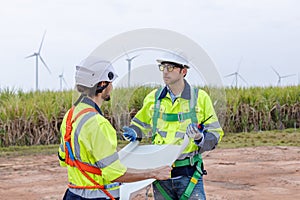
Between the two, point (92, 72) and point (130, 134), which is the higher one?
point (92, 72)

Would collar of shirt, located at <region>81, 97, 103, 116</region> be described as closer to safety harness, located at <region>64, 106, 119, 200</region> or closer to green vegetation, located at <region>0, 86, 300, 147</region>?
safety harness, located at <region>64, 106, 119, 200</region>

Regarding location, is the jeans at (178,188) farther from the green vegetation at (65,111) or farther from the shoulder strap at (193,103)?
the green vegetation at (65,111)

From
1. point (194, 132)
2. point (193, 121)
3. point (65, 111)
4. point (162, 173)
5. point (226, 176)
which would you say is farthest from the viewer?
point (65, 111)

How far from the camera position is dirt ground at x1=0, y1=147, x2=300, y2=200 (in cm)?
809

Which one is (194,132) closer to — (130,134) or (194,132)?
(194,132)

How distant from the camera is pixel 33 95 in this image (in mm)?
16328

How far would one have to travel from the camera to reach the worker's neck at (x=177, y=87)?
3.99 m

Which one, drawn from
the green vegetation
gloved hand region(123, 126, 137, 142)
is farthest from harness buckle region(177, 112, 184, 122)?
the green vegetation

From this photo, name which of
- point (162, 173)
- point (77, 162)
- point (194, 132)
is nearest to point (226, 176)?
point (194, 132)

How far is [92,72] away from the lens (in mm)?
3141

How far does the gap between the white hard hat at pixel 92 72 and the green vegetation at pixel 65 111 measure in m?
7.03

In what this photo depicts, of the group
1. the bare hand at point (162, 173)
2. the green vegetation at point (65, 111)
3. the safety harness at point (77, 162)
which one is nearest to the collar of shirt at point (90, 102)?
the safety harness at point (77, 162)

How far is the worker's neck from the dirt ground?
382 centimetres

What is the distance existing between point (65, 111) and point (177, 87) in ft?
37.3
